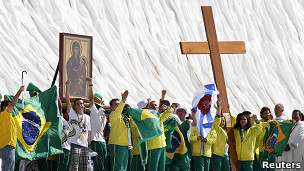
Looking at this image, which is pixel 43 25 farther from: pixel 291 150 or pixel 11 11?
pixel 291 150

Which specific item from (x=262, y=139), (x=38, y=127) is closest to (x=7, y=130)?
(x=38, y=127)

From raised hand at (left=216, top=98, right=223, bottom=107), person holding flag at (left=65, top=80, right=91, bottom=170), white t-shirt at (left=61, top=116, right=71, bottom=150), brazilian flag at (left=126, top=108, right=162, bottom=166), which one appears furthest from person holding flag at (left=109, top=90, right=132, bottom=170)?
raised hand at (left=216, top=98, right=223, bottom=107)

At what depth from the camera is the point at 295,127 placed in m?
11.9

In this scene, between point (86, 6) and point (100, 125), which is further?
point (86, 6)

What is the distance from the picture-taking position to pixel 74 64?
11258 millimetres

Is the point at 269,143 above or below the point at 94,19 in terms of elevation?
below

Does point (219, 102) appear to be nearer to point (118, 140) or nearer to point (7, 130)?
point (118, 140)

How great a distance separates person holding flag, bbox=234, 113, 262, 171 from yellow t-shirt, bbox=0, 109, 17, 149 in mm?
3862

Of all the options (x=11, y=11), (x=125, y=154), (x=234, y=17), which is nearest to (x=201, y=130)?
(x=125, y=154)

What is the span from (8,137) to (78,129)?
1.18m

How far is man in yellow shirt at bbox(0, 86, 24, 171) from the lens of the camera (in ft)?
29.7

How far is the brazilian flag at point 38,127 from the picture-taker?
952cm

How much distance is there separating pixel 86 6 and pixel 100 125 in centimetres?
1229

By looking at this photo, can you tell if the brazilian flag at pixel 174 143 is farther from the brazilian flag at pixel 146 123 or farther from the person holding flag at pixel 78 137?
the person holding flag at pixel 78 137
